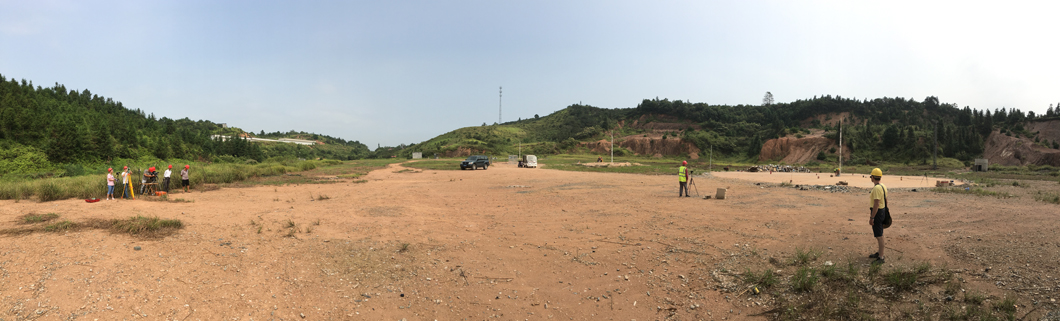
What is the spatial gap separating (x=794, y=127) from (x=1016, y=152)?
31.7 m

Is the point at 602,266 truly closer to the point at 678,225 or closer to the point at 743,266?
the point at 743,266

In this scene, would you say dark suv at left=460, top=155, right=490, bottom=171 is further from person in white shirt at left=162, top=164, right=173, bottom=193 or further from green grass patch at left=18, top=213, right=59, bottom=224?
green grass patch at left=18, top=213, right=59, bottom=224

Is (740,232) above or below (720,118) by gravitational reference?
below

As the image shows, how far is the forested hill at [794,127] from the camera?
57344 millimetres

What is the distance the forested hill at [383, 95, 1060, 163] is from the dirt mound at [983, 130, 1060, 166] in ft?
3.92

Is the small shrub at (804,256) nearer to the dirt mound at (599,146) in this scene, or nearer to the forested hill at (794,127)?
the forested hill at (794,127)

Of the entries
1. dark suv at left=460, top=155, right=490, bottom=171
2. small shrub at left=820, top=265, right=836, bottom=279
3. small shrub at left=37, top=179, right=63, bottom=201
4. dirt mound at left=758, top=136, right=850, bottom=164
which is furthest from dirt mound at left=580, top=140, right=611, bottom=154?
small shrub at left=820, top=265, right=836, bottom=279

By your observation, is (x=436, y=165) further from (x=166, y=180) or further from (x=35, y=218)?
(x=35, y=218)

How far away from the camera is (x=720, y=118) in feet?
367

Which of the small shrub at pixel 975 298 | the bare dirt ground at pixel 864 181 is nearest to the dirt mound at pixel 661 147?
the bare dirt ground at pixel 864 181

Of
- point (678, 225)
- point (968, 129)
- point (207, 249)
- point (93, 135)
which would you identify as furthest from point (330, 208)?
point (968, 129)

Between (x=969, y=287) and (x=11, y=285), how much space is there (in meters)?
12.3

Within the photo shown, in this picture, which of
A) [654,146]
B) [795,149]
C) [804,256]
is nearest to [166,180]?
[804,256]

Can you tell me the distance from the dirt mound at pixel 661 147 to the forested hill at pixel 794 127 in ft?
6.66
